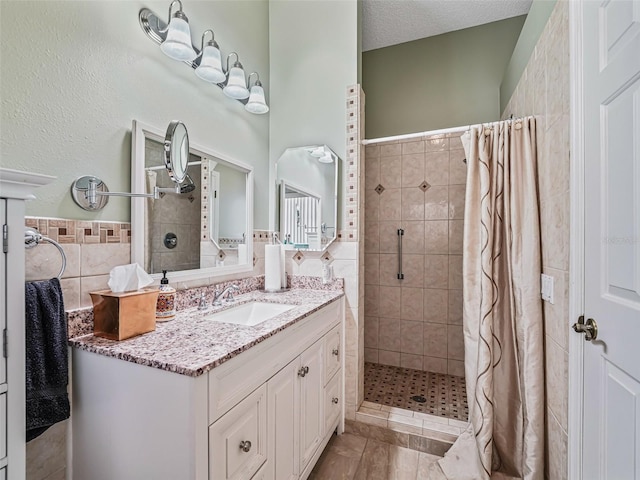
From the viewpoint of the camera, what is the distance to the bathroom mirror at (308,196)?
2029 millimetres

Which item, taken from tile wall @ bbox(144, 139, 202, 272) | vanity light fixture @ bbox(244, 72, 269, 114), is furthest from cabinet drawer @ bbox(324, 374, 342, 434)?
vanity light fixture @ bbox(244, 72, 269, 114)

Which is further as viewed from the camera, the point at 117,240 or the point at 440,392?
the point at 440,392

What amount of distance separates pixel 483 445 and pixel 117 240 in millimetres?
2015

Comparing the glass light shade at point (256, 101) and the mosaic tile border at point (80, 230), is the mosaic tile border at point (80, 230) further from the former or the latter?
the glass light shade at point (256, 101)

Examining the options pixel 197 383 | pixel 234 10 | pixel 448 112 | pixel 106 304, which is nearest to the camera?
pixel 197 383

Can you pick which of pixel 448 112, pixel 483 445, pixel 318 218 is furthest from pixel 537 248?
pixel 448 112

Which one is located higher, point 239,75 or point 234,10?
point 234,10

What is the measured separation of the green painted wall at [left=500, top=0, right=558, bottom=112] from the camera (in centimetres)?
148

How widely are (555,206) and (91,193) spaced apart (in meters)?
1.87

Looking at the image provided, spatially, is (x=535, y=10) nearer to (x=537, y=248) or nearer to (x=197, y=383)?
(x=537, y=248)

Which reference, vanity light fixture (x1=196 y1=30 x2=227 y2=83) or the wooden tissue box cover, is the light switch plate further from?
vanity light fixture (x1=196 y1=30 x2=227 y2=83)

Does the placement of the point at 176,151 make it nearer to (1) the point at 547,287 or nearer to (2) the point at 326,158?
(2) the point at 326,158

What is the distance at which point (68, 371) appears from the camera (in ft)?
3.26

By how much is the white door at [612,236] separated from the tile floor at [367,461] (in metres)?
0.87
